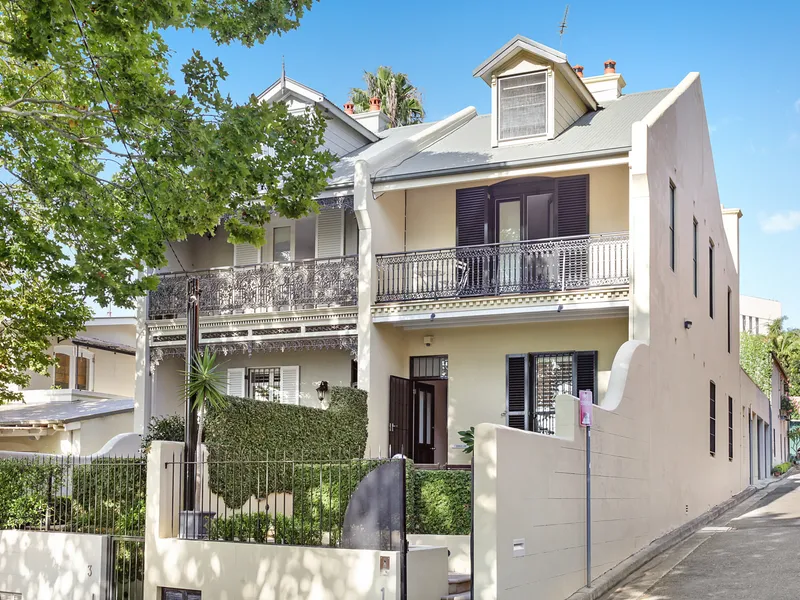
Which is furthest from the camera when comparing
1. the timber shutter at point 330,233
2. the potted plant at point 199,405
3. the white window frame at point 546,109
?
the timber shutter at point 330,233

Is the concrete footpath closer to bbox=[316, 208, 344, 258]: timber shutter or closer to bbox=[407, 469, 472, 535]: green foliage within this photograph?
bbox=[407, 469, 472, 535]: green foliage

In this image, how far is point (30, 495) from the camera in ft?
51.0

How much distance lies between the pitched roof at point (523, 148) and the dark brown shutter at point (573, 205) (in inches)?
32.8

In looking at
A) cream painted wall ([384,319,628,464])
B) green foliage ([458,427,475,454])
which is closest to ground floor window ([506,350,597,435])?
cream painted wall ([384,319,628,464])

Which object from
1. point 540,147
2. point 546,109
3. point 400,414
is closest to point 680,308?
point 540,147

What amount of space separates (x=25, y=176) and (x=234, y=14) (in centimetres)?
429

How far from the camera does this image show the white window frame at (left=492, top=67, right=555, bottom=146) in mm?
21125

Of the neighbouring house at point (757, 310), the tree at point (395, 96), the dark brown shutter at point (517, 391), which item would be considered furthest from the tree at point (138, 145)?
the neighbouring house at point (757, 310)

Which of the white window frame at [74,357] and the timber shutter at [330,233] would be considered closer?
the timber shutter at [330,233]

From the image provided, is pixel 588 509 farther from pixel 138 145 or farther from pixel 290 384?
pixel 290 384

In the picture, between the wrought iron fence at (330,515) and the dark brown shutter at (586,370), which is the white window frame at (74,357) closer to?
the dark brown shutter at (586,370)

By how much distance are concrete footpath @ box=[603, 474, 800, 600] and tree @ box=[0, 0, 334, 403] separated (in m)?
7.24

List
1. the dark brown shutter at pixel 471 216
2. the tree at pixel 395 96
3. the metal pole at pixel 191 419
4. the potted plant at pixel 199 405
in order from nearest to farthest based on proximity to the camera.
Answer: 1. the potted plant at pixel 199 405
2. the metal pole at pixel 191 419
3. the dark brown shutter at pixel 471 216
4. the tree at pixel 395 96

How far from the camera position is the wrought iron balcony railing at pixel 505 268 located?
19.0 meters
